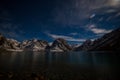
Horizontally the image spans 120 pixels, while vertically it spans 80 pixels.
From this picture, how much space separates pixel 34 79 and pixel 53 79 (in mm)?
4601

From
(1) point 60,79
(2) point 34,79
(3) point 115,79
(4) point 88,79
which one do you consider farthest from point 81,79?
(2) point 34,79

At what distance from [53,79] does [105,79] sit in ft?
41.0

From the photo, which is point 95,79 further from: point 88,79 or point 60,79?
point 60,79

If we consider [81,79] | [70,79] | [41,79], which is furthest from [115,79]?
[41,79]

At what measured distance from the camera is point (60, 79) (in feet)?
90.7

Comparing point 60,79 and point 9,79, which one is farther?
point 60,79

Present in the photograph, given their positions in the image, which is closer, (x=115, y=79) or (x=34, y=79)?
(x=34, y=79)

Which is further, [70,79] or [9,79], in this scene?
[70,79]

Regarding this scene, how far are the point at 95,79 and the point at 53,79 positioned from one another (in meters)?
10.1

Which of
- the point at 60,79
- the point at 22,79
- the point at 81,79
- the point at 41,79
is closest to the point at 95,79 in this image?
the point at 81,79

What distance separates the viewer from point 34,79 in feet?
81.5

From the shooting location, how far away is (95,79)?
93.0ft

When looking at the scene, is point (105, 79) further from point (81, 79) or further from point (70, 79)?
point (70, 79)

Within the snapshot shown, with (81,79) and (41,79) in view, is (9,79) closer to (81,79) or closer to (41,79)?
(41,79)
